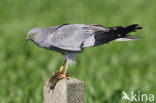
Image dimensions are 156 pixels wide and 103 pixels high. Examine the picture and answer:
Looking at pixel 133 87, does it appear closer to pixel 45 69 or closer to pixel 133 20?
pixel 45 69

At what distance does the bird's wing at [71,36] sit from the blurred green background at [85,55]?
110cm

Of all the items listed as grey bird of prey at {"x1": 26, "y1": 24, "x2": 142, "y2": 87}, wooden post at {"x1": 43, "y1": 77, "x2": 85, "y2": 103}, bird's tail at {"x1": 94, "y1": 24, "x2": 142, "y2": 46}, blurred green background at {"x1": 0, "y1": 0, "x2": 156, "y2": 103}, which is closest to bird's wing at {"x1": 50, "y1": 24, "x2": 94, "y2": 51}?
grey bird of prey at {"x1": 26, "y1": 24, "x2": 142, "y2": 87}

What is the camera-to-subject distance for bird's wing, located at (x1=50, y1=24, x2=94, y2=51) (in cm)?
323

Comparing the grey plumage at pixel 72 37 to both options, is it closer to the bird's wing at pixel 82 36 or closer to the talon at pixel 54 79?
the bird's wing at pixel 82 36

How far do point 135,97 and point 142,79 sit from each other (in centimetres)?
150

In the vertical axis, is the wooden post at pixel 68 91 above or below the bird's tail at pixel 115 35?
below

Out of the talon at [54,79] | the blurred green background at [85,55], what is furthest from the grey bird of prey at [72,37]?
the blurred green background at [85,55]

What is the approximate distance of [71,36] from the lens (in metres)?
3.27

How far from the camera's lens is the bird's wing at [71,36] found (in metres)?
3.23

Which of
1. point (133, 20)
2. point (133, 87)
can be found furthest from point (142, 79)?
point (133, 20)

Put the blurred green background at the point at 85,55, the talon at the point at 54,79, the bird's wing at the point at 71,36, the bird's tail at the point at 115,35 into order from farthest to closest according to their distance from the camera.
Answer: the blurred green background at the point at 85,55 → the talon at the point at 54,79 → the bird's wing at the point at 71,36 → the bird's tail at the point at 115,35

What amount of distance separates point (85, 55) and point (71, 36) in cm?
422

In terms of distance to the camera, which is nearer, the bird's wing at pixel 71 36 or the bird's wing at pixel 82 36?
the bird's wing at pixel 82 36

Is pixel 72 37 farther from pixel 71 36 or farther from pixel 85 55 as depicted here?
pixel 85 55
